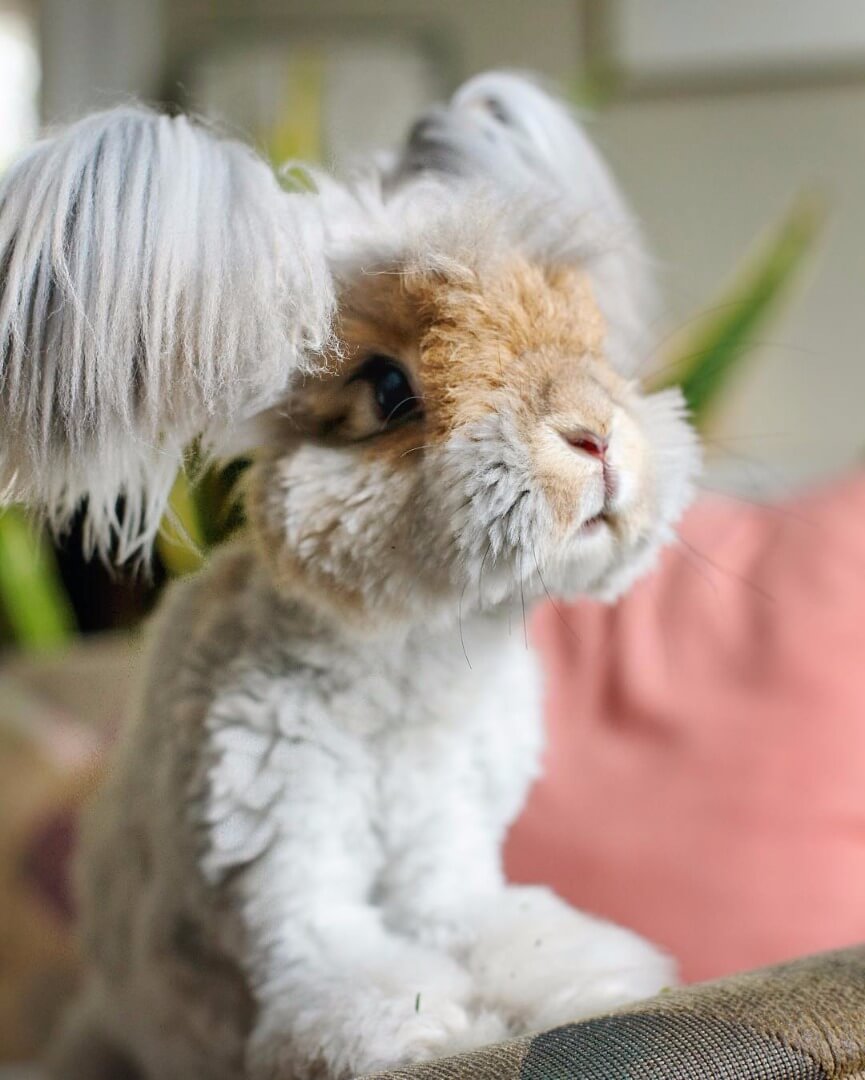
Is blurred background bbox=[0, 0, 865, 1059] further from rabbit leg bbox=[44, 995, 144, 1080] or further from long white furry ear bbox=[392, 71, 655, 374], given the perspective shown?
long white furry ear bbox=[392, 71, 655, 374]

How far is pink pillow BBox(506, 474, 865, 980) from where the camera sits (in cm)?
63

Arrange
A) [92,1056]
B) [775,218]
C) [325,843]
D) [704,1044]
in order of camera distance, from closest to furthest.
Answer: [704,1044] → [325,843] → [92,1056] → [775,218]

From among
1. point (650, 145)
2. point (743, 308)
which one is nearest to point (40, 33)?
point (650, 145)

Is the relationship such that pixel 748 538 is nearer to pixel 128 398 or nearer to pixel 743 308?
pixel 743 308

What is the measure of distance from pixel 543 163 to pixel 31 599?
88 cm

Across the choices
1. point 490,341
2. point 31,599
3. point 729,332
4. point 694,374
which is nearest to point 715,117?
point 729,332

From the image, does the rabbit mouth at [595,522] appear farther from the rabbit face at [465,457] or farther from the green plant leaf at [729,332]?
the green plant leaf at [729,332]

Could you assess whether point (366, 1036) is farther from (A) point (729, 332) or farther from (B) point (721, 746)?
(A) point (729, 332)

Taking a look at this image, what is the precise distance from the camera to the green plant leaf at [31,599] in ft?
3.82

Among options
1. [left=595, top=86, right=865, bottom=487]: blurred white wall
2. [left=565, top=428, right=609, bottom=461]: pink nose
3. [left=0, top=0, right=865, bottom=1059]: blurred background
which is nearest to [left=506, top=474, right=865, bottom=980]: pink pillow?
[left=565, top=428, right=609, bottom=461]: pink nose

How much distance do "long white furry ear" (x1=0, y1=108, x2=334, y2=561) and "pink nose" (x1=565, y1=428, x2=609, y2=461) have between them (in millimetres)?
100

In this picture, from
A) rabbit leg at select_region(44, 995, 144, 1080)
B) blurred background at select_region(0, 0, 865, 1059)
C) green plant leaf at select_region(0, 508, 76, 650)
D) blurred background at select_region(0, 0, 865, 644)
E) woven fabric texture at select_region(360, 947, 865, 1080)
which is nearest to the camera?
woven fabric texture at select_region(360, 947, 865, 1080)

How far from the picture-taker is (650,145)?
61.6 inches

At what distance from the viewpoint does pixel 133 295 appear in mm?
393
